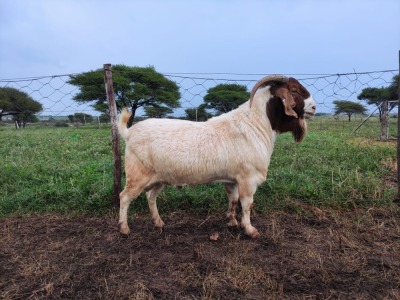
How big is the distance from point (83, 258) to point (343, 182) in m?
4.13

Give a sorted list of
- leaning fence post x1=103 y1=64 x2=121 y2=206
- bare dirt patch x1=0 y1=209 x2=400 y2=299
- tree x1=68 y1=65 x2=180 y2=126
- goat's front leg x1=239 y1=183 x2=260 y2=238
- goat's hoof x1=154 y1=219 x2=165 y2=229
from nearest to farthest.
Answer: bare dirt patch x1=0 y1=209 x2=400 y2=299 < goat's front leg x1=239 y1=183 x2=260 y2=238 < goat's hoof x1=154 y1=219 x2=165 y2=229 < leaning fence post x1=103 y1=64 x2=121 y2=206 < tree x1=68 y1=65 x2=180 y2=126

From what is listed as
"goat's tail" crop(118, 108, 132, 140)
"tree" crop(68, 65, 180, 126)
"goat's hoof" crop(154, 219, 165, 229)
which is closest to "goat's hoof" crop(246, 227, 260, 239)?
"goat's hoof" crop(154, 219, 165, 229)

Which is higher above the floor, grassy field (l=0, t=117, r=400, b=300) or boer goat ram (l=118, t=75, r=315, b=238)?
boer goat ram (l=118, t=75, r=315, b=238)

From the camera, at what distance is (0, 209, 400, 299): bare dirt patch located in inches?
116

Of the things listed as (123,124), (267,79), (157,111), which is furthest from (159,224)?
(157,111)

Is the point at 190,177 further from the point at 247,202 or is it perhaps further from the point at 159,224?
the point at 159,224

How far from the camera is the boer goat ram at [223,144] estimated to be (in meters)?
3.98

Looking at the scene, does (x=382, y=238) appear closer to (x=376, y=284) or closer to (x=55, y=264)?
(x=376, y=284)

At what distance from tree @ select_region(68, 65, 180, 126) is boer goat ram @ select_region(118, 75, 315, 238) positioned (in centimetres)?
2233

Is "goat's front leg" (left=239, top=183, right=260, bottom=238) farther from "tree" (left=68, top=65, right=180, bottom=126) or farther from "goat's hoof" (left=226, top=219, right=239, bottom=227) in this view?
"tree" (left=68, top=65, right=180, bottom=126)

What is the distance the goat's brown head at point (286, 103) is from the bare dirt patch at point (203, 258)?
1.33 meters

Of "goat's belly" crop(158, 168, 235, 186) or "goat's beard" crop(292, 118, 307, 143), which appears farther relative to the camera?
"goat's beard" crop(292, 118, 307, 143)

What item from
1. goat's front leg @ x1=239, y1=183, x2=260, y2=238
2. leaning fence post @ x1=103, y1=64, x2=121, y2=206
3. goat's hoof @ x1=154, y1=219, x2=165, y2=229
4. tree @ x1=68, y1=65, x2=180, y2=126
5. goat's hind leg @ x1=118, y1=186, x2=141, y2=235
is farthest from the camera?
tree @ x1=68, y1=65, x2=180, y2=126

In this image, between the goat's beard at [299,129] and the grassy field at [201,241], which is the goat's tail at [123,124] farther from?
the goat's beard at [299,129]
